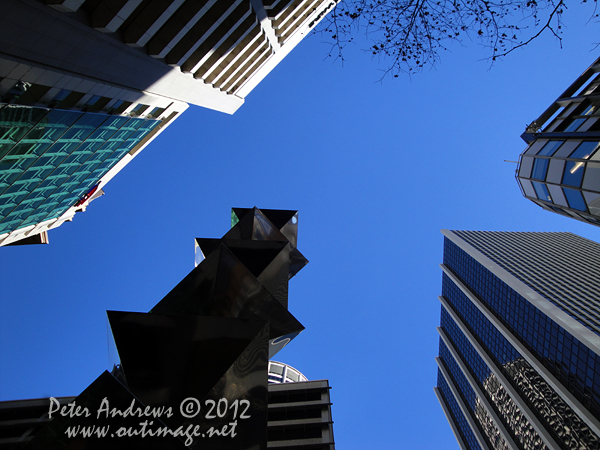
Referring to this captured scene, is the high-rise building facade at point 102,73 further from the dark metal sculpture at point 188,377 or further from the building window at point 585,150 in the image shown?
the building window at point 585,150

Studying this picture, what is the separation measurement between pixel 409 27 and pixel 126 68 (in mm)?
18269

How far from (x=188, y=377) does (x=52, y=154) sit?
25121 millimetres

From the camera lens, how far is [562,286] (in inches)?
3184

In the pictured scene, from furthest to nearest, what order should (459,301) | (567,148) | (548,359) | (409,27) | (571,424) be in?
1. (459,301)
2. (548,359)
3. (571,424)
4. (567,148)
5. (409,27)

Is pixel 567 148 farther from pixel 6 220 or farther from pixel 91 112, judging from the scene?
pixel 6 220

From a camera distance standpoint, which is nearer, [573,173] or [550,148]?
[573,173]

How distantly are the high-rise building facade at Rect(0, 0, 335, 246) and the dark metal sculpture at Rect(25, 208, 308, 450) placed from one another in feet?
28.8

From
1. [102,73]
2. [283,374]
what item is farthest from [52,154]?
[283,374]

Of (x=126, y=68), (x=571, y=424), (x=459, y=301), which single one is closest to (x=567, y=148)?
(x=126, y=68)

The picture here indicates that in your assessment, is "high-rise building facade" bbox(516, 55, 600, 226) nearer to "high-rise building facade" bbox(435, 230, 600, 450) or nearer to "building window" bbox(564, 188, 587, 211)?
"building window" bbox(564, 188, 587, 211)

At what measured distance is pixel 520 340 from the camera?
7950cm

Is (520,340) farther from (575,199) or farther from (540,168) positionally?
(575,199)

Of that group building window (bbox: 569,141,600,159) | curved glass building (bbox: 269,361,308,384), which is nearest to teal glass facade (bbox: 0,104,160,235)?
building window (bbox: 569,141,600,159)

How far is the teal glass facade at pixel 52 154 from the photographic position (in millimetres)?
19234
